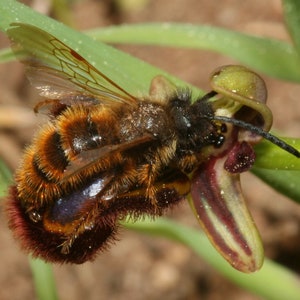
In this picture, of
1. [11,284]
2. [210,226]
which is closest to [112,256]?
[11,284]

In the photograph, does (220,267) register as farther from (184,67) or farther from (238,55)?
(184,67)

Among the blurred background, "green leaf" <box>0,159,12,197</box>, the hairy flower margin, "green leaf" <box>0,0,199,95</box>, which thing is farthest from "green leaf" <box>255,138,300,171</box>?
the blurred background

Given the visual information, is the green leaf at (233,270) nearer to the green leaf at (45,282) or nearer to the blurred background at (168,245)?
the green leaf at (45,282)

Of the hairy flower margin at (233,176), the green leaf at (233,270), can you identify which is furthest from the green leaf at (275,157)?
the green leaf at (233,270)

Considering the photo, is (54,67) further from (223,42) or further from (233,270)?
(233,270)

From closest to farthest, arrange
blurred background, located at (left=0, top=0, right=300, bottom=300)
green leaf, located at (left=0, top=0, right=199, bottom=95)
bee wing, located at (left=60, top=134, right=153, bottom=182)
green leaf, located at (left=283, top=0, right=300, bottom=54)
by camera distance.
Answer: bee wing, located at (left=60, top=134, right=153, bottom=182) < green leaf, located at (left=0, top=0, right=199, bottom=95) < green leaf, located at (left=283, top=0, right=300, bottom=54) < blurred background, located at (left=0, top=0, right=300, bottom=300)

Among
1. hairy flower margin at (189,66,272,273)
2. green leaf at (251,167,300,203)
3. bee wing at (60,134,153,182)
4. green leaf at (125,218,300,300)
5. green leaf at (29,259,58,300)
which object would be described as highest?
bee wing at (60,134,153,182)

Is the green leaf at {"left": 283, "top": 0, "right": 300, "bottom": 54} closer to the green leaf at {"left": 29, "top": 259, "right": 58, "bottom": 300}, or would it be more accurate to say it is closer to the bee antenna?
the bee antenna

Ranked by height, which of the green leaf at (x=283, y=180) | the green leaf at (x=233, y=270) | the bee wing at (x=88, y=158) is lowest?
the green leaf at (x=233, y=270)
